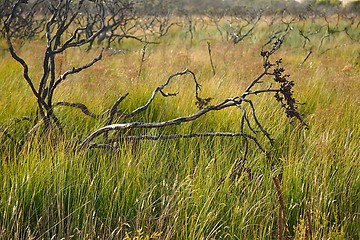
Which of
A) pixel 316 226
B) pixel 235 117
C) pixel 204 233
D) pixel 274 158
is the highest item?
pixel 235 117

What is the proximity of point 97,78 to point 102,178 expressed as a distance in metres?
1.94

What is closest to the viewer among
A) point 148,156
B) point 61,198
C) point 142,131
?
point 61,198

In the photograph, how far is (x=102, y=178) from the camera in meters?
1.82

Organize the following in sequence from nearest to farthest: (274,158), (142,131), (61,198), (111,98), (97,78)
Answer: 1. (61,198)
2. (274,158)
3. (142,131)
4. (111,98)
5. (97,78)

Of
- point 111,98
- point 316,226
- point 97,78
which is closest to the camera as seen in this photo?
point 316,226

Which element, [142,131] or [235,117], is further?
[235,117]

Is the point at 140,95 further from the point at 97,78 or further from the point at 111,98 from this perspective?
the point at 97,78

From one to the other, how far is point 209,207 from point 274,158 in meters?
0.73

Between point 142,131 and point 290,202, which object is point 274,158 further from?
point 142,131

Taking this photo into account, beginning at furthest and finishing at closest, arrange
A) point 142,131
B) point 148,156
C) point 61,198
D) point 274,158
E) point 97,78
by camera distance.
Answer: point 97,78, point 142,131, point 274,158, point 148,156, point 61,198

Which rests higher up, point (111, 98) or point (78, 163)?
point (111, 98)

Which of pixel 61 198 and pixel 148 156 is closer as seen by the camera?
pixel 61 198

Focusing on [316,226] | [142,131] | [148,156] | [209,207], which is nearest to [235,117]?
[142,131]

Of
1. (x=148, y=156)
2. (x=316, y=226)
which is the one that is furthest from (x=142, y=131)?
(x=316, y=226)
